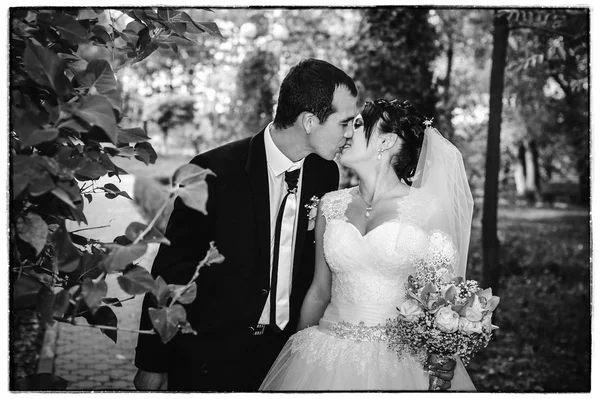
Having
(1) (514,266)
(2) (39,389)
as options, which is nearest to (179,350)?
(2) (39,389)

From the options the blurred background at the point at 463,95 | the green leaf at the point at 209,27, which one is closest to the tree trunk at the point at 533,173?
the blurred background at the point at 463,95

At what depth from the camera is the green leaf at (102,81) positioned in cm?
182

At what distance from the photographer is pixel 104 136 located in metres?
1.84

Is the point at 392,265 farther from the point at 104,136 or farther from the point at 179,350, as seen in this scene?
the point at 104,136

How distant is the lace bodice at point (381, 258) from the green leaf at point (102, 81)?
1.63m

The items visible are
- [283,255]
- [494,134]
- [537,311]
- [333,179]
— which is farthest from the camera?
[537,311]

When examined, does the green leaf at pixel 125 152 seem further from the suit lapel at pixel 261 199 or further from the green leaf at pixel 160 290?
the suit lapel at pixel 261 199

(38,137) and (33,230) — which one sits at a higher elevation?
(38,137)

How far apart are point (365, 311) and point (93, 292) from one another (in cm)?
A: 168

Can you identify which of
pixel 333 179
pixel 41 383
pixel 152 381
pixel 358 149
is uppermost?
pixel 358 149

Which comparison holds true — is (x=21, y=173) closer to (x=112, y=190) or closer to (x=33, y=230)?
(x=33, y=230)

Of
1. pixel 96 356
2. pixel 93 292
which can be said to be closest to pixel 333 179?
pixel 93 292

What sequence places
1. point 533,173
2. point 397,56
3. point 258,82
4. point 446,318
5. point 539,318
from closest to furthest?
point 446,318 < point 397,56 < point 539,318 < point 258,82 < point 533,173

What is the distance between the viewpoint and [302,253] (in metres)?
3.41
